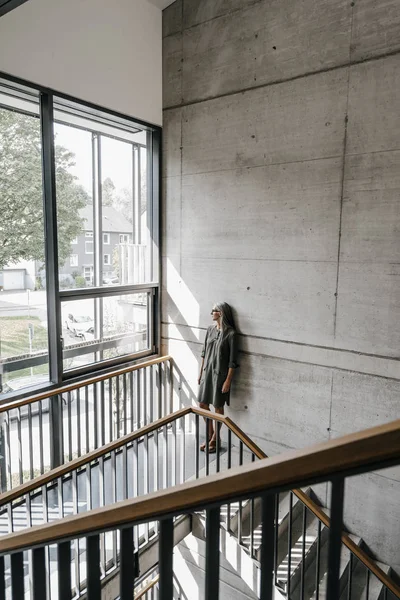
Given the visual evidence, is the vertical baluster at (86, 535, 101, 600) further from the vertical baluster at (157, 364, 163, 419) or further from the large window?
the vertical baluster at (157, 364, 163, 419)

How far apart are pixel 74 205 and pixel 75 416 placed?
83.1 inches

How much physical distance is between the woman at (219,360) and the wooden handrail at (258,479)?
3442mm

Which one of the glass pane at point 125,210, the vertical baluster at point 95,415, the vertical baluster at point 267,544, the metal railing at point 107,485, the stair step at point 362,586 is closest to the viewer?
the vertical baluster at point 267,544

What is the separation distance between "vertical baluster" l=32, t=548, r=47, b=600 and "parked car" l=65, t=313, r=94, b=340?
317 centimetres

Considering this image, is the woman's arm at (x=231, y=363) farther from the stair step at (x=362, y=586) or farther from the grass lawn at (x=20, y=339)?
the stair step at (x=362, y=586)

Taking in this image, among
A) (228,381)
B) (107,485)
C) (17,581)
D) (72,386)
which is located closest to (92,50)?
(72,386)

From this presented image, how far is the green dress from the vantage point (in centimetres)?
424

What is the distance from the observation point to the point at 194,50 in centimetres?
442

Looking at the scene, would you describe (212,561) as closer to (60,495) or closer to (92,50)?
(60,495)

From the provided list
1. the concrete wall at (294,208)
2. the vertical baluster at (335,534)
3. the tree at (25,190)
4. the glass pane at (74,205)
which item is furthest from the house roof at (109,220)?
the vertical baluster at (335,534)

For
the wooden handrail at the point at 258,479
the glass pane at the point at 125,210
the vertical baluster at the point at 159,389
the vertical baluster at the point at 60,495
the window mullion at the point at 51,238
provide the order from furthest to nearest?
the vertical baluster at the point at 159,389 < the glass pane at the point at 125,210 < the window mullion at the point at 51,238 < the vertical baluster at the point at 60,495 < the wooden handrail at the point at 258,479

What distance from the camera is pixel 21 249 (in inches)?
140

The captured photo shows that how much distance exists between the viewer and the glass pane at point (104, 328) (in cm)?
405

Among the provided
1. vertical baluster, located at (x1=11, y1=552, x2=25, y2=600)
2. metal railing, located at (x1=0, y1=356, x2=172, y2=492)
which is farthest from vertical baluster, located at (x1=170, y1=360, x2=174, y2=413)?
vertical baluster, located at (x1=11, y1=552, x2=25, y2=600)
